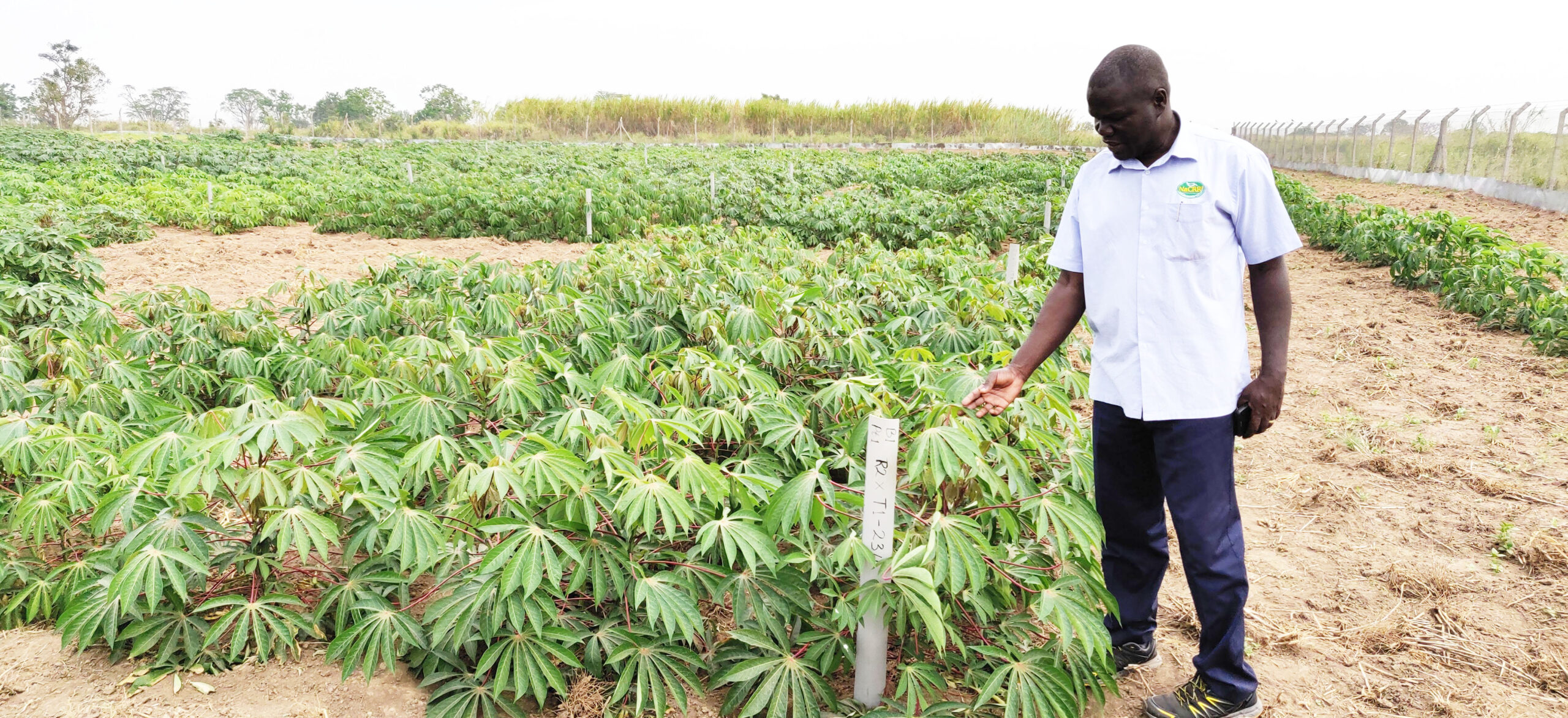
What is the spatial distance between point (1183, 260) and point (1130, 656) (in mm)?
1071

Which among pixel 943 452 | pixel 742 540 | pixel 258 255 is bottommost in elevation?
pixel 258 255

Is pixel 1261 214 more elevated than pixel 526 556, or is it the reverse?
pixel 1261 214

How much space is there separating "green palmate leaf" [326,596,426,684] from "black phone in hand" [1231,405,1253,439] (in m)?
1.74

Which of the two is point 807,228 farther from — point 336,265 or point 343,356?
point 343,356

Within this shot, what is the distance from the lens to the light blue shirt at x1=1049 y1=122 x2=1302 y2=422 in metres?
1.67

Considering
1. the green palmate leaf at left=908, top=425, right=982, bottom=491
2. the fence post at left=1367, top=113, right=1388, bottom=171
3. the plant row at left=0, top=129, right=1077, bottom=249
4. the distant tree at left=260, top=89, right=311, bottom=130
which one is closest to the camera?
the green palmate leaf at left=908, top=425, right=982, bottom=491

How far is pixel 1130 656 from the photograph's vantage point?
2197 millimetres

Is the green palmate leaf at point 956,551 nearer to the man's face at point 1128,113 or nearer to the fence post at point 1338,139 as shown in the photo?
the man's face at point 1128,113

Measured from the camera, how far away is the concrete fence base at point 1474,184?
1208 centimetres

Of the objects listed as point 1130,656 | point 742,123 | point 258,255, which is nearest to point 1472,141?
point 1130,656

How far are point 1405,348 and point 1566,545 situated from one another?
121 inches

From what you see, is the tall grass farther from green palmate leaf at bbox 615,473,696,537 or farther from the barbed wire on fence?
green palmate leaf at bbox 615,473,696,537

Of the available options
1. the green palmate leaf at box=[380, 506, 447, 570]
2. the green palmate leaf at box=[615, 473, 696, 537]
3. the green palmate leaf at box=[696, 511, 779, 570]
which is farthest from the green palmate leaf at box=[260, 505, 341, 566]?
the green palmate leaf at box=[696, 511, 779, 570]

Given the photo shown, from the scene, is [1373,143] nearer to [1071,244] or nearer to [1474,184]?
[1474,184]
